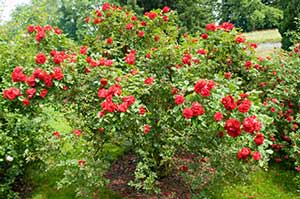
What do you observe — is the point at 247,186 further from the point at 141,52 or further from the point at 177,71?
the point at 141,52

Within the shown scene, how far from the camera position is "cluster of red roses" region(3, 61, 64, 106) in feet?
11.0

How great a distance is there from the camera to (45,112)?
14.7 ft

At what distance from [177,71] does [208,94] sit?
2.92ft

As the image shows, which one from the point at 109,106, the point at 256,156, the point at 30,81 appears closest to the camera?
the point at 256,156

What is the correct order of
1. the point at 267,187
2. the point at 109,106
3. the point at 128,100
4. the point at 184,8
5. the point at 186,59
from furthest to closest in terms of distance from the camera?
the point at 184,8, the point at 267,187, the point at 186,59, the point at 128,100, the point at 109,106

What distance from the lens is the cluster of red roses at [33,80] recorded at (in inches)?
132

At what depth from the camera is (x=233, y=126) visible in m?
2.82

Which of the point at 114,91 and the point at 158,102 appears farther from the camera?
the point at 158,102

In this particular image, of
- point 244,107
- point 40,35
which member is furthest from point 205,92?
point 40,35

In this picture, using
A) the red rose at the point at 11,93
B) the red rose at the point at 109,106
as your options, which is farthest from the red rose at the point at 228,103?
the red rose at the point at 11,93

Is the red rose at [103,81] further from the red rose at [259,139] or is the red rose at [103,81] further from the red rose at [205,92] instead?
the red rose at [259,139]

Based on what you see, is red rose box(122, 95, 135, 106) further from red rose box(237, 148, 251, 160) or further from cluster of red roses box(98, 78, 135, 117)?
red rose box(237, 148, 251, 160)

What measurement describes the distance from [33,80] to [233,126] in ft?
6.20

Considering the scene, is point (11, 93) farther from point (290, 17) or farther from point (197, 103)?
point (290, 17)
